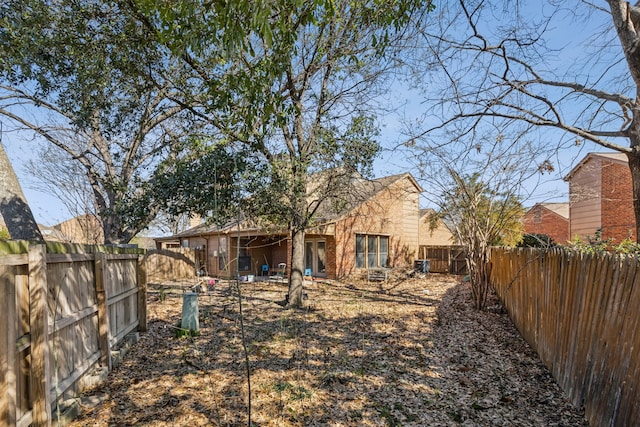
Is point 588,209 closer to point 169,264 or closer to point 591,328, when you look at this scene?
point 591,328

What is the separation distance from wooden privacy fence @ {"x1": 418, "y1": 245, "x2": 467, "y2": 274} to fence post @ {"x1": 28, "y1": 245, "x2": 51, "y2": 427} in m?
18.8

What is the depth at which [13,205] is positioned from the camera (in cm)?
559

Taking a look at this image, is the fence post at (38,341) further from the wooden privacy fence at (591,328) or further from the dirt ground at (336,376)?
the wooden privacy fence at (591,328)

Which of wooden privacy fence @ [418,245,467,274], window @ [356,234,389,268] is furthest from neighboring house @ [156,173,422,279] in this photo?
wooden privacy fence @ [418,245,467,274]

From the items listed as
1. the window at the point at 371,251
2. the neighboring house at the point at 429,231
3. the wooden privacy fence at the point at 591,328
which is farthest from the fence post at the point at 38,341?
the neighboring house at the point at 429,231

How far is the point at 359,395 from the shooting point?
4398 millimetres

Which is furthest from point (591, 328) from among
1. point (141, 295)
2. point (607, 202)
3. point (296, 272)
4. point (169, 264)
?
point (169, 264)

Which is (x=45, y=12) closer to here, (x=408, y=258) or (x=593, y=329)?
(x=593, y=329)

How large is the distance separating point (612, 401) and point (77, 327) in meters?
5.28

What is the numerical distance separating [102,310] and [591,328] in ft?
18.7

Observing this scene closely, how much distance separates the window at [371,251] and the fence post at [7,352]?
1627 centimetres

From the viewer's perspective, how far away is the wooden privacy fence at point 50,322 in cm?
277

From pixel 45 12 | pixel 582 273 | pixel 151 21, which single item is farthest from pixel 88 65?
pixel 582 273

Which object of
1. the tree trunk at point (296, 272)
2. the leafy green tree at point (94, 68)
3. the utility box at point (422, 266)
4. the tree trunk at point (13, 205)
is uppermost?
the leafy green tree at point (94, 68)
